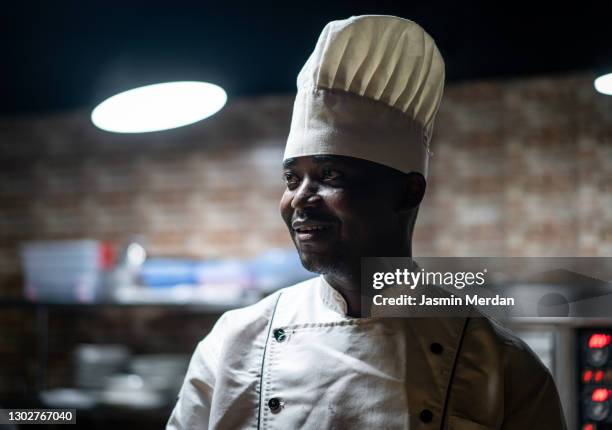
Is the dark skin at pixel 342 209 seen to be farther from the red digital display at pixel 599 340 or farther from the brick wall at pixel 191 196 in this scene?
the brick wall at pixel 191 196

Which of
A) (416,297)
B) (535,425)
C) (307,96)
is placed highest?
(307,96)

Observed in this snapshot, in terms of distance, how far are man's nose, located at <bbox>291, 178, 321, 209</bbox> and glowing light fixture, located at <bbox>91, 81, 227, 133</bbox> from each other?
344 millimetres

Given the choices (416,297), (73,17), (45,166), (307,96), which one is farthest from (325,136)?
(45,166)

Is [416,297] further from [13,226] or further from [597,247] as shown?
[13,226]

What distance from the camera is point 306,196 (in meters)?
0.83

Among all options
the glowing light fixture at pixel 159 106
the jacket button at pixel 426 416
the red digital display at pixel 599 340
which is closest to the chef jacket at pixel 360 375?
the jacket button at pixel 426 416

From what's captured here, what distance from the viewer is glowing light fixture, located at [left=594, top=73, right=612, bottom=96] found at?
100cm

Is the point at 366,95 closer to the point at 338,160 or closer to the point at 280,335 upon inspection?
the point at 338,160

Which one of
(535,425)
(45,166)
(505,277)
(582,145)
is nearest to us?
(535,425)

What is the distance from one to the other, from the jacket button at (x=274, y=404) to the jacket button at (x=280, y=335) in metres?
0.07

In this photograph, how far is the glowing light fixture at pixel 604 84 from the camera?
1.00 m

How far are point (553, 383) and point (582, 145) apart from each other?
0.67 meters

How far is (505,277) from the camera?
901mm

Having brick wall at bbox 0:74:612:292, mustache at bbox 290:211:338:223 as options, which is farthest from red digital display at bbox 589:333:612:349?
brick wall at bbox 0:74:612:292
